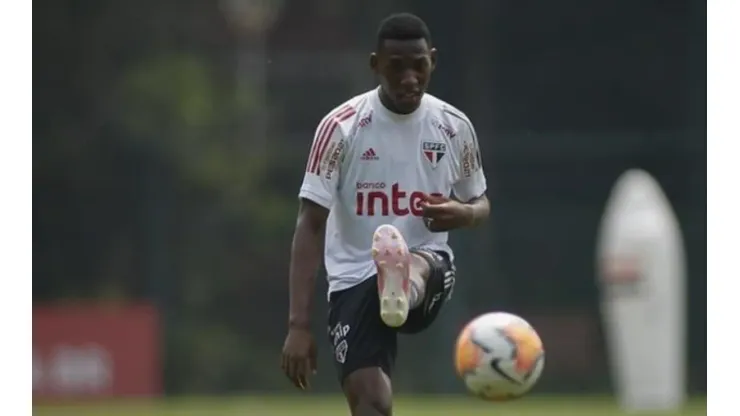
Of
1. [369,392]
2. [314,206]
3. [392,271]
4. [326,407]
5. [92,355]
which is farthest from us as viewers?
[92,355]

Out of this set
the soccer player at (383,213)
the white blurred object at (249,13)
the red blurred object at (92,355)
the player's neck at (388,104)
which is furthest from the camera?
the white blurred object at (249,13)

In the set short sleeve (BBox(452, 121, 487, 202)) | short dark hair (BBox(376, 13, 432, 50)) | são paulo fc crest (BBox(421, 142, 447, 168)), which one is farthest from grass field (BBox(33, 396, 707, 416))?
short dark hair (BBox(376, 13, 432, 50))

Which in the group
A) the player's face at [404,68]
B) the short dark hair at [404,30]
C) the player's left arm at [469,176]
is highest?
the short dark hair at [404,30]

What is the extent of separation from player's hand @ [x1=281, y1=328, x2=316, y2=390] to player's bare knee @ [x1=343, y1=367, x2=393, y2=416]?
0.24 metres

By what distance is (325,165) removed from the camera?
9.91m

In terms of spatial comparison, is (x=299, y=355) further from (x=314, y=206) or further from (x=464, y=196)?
(x=464, y=196)

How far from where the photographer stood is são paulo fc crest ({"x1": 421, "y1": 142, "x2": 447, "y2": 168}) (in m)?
10.1

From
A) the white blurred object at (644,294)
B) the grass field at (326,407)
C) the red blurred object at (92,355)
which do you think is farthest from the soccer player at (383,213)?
the red blurred object at (92,355)

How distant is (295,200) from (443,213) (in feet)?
56.0

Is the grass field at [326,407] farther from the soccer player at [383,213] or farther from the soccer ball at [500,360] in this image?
the soccer player at [383,213]

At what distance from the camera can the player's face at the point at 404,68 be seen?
9.75m

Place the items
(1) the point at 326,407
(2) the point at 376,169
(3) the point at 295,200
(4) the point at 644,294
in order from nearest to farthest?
(2) the point at 376,169, (1) the point at 326,407, (4) the point at 644,294, (3) the point at 295,200

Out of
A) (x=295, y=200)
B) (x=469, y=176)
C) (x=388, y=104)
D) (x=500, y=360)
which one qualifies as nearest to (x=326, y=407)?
(x=295, y=200)

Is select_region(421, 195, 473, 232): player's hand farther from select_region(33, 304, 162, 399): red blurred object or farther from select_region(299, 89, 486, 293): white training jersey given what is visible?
select_region(33, 304, 162, 399): red blurred object
